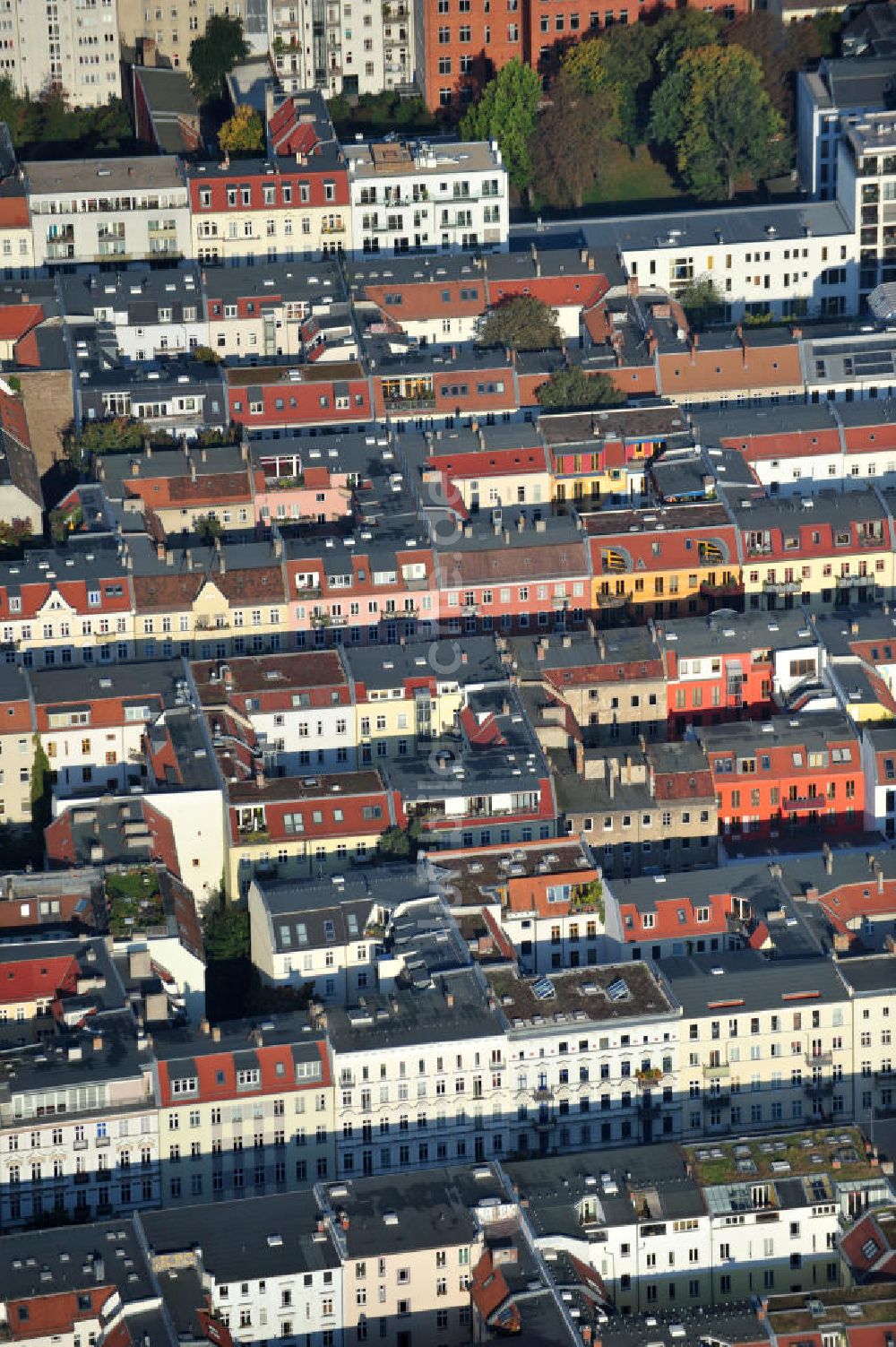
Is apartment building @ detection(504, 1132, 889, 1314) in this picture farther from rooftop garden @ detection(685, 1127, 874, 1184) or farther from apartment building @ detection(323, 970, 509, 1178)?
apartment building @ detection(323, 970, 509, 1178)

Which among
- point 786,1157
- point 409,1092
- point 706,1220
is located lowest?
point 706,1220

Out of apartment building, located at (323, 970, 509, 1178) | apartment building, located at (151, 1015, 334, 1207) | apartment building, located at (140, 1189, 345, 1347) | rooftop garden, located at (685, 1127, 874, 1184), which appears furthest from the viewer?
apartment building, located at (323, 970, 509, 1178)

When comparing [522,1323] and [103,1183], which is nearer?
[522,1323]

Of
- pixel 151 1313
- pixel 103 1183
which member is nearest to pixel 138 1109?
pixel 103 1183

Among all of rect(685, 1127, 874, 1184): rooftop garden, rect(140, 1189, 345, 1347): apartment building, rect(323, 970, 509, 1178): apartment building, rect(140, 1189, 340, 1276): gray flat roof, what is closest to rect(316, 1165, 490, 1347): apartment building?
rect(140, 1189, 345, 1347): apartment building

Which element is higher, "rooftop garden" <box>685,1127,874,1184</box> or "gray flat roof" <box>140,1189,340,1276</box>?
"rooftop garden" <box>685,1127,874,1184</box>

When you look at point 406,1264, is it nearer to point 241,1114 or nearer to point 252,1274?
point 252,1274

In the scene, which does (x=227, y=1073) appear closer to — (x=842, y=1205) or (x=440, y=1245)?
(x=440, y=1245)

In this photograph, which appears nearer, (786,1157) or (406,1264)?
(406,1264)

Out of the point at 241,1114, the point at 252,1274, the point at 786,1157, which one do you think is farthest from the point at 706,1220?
the point at 241,1114
